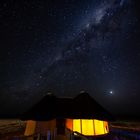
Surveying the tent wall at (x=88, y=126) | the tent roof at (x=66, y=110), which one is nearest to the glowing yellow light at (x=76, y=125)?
the tent wall at (x=88, y=126)

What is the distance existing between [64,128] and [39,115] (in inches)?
29.0

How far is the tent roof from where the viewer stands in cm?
284

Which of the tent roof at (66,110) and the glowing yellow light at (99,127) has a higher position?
the tent roof at (66,110)

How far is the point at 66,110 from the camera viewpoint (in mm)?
3035

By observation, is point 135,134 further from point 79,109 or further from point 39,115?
point 39,115

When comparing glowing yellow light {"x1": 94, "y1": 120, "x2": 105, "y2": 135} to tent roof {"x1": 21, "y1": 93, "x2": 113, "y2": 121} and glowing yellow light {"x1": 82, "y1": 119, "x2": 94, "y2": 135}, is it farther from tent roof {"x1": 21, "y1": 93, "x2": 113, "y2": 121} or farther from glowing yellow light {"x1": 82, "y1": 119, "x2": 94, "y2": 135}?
tent roof {"x1": 21, "y1": 93, "x2": 113, "y2": 121}

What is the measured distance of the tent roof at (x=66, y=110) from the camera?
2.84 meters

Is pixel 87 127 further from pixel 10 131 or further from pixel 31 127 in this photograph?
pixel 10 131

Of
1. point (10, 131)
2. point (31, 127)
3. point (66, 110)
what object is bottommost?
point (10, 131)

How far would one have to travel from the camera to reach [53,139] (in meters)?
3.04

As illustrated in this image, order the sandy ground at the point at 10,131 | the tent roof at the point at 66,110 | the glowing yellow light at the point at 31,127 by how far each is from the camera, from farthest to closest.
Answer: the sandy ground at the point at 10,131 < the glowing yellow light at the point at 31,127 < the tent roof at the point at 66,110

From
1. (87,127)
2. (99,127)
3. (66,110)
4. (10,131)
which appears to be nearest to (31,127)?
(66,110)

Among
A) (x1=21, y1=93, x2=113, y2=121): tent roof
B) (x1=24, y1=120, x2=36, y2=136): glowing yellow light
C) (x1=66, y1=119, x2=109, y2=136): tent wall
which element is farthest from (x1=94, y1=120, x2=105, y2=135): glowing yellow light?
(x1=24, y1=120, x2=36, y2=136): glowing yellow light

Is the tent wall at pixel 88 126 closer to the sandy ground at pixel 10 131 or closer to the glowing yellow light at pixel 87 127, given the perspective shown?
the glowing yellow light at pixel 87 127
